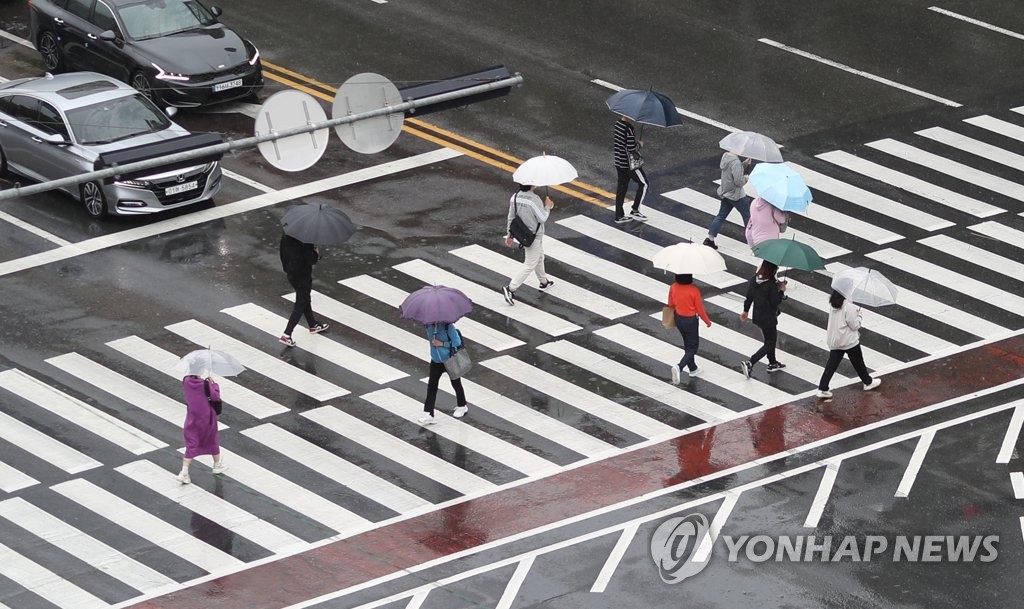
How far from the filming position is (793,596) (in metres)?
17.2

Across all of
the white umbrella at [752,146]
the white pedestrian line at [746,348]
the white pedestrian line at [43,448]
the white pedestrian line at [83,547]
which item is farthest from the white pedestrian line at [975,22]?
the white pedestrian line at [83,547]

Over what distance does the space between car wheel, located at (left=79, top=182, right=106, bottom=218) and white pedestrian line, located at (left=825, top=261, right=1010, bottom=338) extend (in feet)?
37.4

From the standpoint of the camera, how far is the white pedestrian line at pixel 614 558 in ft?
57.5

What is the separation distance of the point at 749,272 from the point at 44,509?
1042cm

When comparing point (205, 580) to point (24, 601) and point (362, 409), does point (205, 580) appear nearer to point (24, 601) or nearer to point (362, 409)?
point (24, 601)

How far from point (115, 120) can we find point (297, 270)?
19.9 ft

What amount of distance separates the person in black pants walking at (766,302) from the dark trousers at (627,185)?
14.4 feet

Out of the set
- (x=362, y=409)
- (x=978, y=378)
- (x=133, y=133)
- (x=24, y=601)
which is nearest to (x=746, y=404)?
(x=978, y=378)

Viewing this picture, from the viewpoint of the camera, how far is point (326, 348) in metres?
22.4

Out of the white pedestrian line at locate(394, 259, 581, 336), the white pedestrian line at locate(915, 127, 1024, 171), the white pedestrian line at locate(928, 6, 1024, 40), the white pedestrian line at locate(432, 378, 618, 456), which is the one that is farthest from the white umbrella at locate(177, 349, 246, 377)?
the white pedestrian line at locate(928, 6, 1024, 40)

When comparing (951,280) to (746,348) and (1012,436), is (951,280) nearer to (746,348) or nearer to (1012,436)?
(746,348)

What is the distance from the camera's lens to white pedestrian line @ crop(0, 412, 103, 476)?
64.6 ft

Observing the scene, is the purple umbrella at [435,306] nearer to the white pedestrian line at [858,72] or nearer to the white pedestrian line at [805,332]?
the white pedestrian line at [805,332]

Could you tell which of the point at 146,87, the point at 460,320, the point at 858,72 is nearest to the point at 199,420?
the point at 460,320
